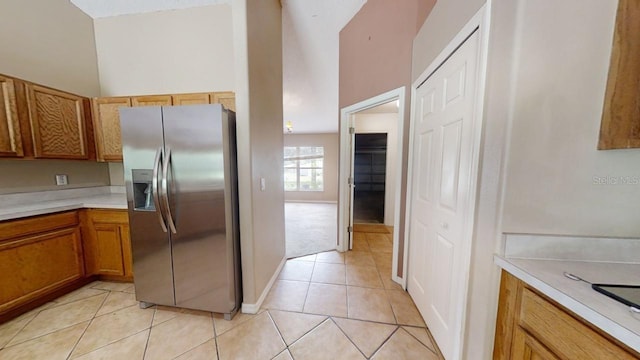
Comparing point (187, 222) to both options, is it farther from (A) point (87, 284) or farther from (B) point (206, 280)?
(A) point (87, 284)

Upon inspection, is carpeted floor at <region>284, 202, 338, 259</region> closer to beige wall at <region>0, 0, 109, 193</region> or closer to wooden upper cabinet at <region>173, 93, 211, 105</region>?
wooden upper cabinet at <region>173, 93, 211, 105</region>

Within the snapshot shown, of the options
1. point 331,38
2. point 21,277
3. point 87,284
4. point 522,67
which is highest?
point 331,38

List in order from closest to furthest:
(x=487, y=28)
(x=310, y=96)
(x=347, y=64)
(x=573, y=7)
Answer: (x=573, y=7) → (x=487, y=28) → (x=347, y=64) → (x=310, y=96)

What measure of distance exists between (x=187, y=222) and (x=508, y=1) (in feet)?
7.43

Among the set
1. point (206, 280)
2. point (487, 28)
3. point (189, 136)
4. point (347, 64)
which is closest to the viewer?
point (487, 28)

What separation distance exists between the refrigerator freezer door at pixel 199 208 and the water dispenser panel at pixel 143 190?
24 cm

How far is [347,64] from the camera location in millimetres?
2822

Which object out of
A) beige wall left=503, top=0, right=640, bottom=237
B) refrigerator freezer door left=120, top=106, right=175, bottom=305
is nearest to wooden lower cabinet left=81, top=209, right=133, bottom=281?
refrigerator freezer door left=120, top=106, right=175, bottom=305

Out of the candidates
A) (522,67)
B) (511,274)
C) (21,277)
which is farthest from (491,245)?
(21,277)

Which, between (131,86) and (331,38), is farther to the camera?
(331,38)

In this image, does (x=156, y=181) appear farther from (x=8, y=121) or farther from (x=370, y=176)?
(x=370, y=176)

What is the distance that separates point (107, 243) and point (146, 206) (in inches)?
35.8

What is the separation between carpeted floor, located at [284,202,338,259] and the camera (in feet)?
10.6

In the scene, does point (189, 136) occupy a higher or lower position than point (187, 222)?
higher
